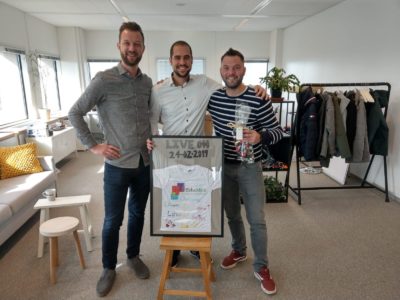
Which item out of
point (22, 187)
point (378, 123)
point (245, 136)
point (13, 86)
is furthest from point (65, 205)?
point (13, 86)

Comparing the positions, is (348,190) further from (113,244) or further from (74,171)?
(74,171)

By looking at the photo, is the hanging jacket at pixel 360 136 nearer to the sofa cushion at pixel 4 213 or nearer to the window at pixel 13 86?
the sofa cushion at pixel 4 213

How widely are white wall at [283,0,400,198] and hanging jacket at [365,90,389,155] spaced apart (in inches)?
12.1

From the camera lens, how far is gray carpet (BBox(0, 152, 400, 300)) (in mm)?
1992

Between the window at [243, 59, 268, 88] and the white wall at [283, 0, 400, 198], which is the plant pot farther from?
the window at [243, 59, 268, 88]

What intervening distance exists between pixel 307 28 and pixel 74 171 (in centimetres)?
539

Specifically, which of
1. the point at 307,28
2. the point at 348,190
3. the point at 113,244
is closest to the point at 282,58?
the point at 307,28

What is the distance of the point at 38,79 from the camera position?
220 inches

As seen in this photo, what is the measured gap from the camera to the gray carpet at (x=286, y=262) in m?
1.99

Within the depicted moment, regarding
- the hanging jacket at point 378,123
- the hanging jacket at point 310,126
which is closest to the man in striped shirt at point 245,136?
the hanging jacket at point 310,126

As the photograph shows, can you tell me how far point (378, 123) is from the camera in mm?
3209

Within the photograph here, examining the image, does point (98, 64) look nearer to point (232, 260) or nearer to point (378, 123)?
point (378, 123)

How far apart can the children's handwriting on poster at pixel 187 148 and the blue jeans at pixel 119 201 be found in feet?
1.09

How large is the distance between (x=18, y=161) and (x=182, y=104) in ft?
8.02
